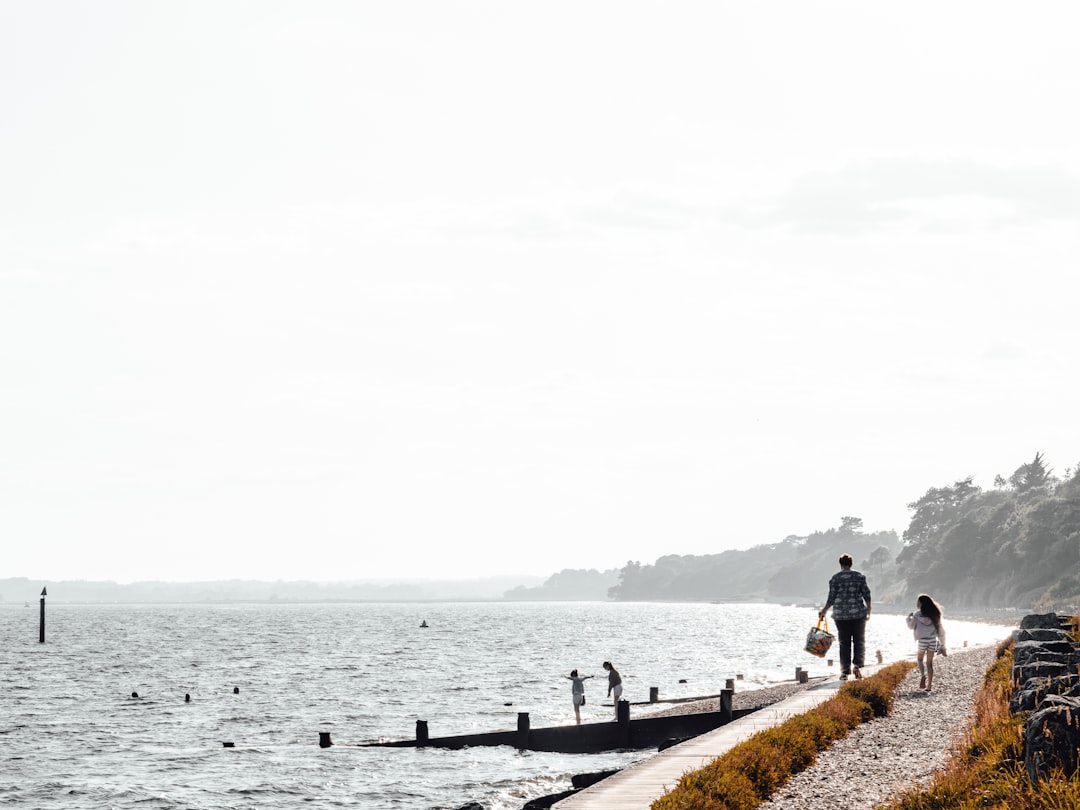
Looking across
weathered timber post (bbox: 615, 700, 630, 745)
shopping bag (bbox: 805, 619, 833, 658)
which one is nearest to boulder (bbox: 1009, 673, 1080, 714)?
shopping bag (bbox: 805, 619, 833, 658)

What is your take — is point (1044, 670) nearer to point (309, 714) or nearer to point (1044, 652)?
point (1044, 652)

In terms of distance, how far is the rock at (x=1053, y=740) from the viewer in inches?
476

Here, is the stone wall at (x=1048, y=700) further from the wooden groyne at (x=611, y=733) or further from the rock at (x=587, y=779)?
the wooden groyne at (x=611, y=733)

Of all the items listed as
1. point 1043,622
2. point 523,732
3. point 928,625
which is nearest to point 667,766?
point 928,625

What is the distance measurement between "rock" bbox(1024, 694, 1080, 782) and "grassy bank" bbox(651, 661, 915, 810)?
376 cm

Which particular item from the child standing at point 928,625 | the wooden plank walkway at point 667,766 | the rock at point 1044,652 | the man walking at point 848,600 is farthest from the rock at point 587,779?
the rock at point 1044,652

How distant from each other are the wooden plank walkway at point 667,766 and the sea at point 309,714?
22.1 feet

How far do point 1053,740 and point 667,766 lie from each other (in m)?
8.28

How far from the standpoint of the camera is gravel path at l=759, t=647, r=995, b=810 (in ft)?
51.1

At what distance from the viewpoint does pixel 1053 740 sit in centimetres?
1231

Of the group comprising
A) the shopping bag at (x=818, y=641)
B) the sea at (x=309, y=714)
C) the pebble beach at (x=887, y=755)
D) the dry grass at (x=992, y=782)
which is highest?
the shopping bag at (x=818, y=641)

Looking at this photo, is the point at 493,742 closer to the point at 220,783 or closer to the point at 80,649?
the point at 220,783

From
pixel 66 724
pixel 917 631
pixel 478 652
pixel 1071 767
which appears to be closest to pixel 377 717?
pixel 66 724

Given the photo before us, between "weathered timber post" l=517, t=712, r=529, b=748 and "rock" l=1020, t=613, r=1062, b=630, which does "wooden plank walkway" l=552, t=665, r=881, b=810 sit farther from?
"weathered timber post" l=517, t=712, r=529, b=748
